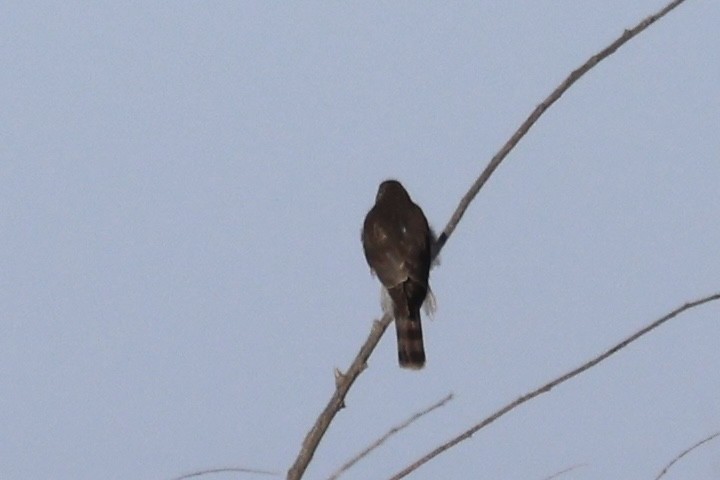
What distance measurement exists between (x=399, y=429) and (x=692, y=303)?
0.71m

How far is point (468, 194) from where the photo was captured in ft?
14.2

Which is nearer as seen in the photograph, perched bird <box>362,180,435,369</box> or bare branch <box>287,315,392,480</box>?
bare branch <box>287,315,392,480</box>

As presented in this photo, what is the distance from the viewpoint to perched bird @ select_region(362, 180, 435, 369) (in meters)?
7.04

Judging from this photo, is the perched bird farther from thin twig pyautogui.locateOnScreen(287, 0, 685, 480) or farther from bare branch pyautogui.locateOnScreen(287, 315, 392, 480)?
bare branch pyautogui.locateOnScreen(287, 315, 392, 480)

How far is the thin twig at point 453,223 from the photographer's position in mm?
3293

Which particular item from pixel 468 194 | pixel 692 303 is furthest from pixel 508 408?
Result: pixel 468 194

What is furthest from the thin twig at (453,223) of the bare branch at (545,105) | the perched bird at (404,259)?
the perched bird at (404,259)

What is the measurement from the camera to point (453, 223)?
4387 millimetres

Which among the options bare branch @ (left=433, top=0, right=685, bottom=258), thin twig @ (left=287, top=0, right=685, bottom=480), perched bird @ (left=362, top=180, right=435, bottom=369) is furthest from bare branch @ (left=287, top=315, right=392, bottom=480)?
perched bird @ (left=362, top=180, right=435, bottom=369)

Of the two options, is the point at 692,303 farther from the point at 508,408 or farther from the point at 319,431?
the point at 319,431

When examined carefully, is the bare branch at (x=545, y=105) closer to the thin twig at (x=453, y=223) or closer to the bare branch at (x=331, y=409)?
the thin twig at (x=453, y=223)

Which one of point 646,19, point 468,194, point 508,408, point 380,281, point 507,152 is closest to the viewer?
point 508,408

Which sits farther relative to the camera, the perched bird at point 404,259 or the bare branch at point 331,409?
the perched bird at point 404,259

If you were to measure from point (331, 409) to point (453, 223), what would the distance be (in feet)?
3.62
